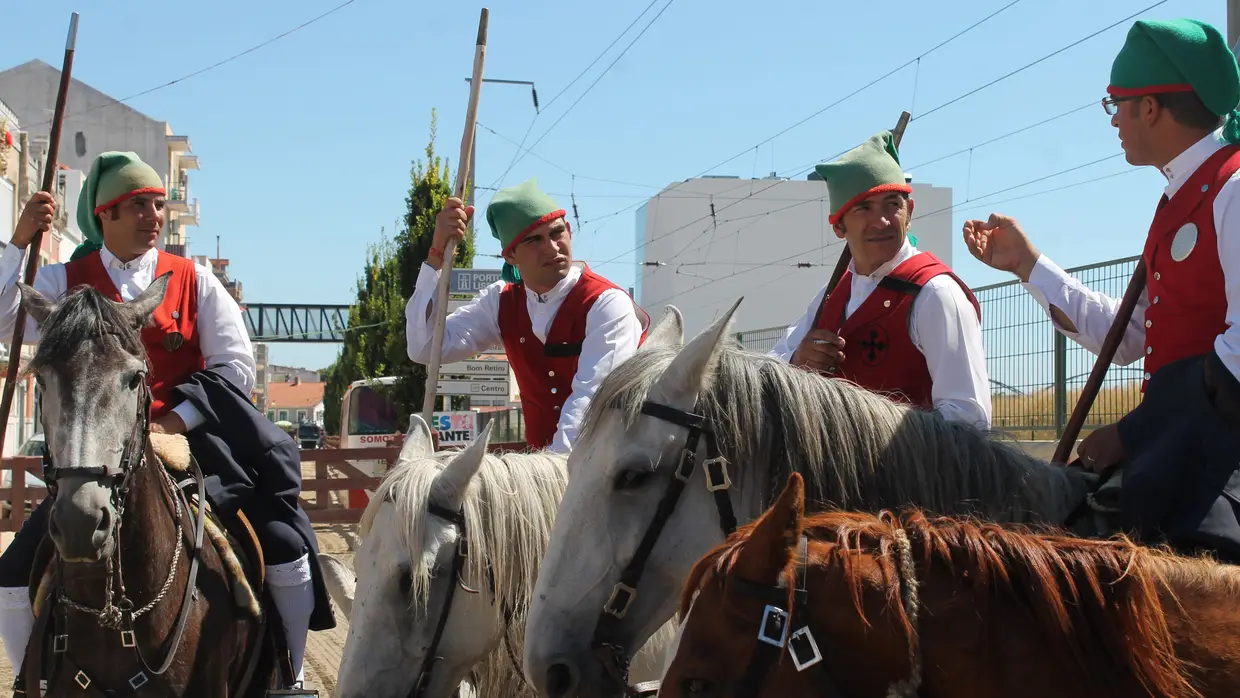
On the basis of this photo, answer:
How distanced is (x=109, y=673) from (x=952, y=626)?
3389 mm

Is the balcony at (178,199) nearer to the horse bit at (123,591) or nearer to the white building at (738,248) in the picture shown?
the white building at (738,248)

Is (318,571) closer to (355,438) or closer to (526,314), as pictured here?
(526,314)

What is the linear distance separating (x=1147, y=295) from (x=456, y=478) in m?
2.17

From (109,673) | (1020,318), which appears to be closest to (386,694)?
(109,673)

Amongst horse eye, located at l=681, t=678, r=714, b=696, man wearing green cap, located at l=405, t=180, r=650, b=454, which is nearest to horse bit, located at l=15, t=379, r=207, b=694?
man wearing green cap, located at l=405, t=180, r=650, b=454

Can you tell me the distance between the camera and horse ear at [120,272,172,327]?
13.7 ft

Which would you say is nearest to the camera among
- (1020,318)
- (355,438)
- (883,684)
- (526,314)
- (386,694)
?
(883,684)

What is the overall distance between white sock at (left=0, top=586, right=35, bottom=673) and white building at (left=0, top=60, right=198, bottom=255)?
48260 millimetres

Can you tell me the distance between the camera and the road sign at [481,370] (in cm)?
1584

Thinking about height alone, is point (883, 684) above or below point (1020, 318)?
below

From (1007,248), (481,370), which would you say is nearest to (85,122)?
(481,370)

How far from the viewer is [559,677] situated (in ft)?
8.94

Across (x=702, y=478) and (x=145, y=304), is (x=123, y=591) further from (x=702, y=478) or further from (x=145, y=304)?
(x=702, y=478)

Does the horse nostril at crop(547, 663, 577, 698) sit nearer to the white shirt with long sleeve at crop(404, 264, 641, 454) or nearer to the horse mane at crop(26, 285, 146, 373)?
the white shirt with long sleeve at crop(404, 264, 641, 454)
